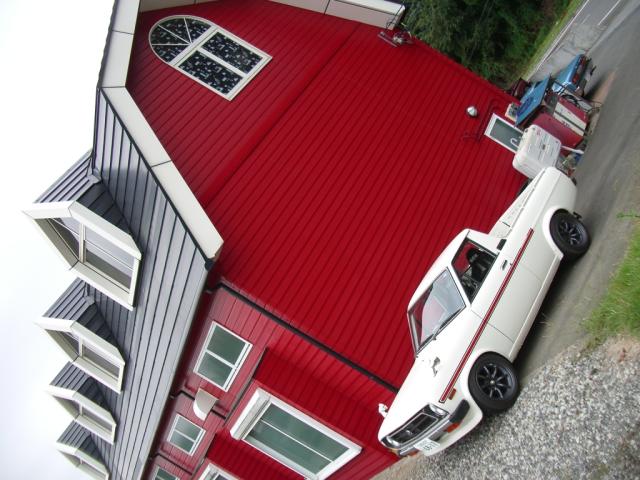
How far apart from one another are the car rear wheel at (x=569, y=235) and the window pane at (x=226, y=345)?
5.49m

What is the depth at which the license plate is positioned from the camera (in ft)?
21.6

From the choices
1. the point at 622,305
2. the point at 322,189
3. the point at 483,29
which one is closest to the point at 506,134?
the point at 322,189

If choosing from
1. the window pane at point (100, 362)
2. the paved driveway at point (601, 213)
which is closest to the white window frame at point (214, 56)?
the paved driveway at point (601, 213)

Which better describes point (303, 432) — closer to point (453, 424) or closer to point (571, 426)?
point (453, 424)

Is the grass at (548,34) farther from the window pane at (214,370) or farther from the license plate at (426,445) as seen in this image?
the window pane at (214,370)

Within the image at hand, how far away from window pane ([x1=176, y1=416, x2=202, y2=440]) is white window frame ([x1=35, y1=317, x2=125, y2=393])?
70.1 inches

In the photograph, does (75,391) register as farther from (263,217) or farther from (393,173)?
(393,173)

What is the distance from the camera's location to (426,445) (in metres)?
6.68

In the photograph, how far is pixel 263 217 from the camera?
28.7 ft

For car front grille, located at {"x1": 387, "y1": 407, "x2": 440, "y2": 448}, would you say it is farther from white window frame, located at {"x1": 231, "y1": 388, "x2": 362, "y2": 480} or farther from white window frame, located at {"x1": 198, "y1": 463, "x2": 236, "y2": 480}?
white window frame, located at {"x1": 198, "y1": 463, "x2": 236, "y2": 480}

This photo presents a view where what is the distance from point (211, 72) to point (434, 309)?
6.81 m

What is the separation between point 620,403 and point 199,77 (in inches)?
361

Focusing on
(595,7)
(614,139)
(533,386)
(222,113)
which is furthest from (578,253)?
(595,7)

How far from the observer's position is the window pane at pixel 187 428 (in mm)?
10961
